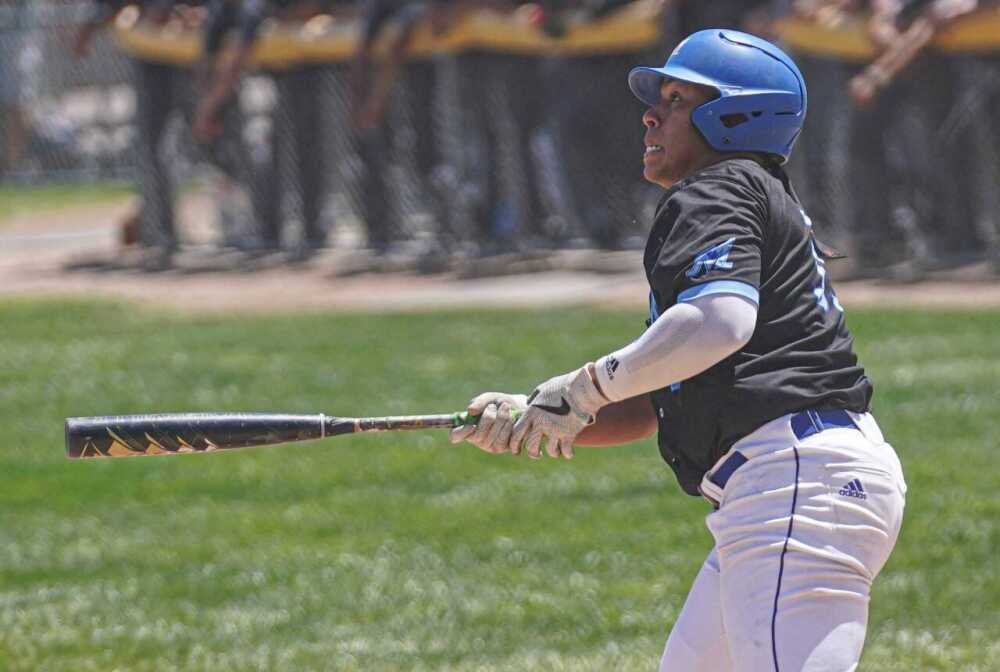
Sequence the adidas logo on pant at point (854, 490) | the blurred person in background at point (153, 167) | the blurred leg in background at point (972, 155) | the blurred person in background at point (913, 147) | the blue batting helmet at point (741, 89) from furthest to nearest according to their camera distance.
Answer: the blurred person in background at point (153, 167) < the blurred leg in background at point (972, 155) < the blurred person in background at point (913, 147) < the blue batting helmet at point (741, 89) < the adidas logo on pant at point (854, 490)

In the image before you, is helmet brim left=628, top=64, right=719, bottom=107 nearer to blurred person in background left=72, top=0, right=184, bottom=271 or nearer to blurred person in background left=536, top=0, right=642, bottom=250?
blurred person in background left=536, top=0, right=642, bottom=250

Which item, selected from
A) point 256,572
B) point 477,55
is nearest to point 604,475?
point 256,572

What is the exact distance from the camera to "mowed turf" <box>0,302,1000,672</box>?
6027mm

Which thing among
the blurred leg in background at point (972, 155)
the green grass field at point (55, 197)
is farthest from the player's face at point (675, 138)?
the green grass field at point (55, 197)

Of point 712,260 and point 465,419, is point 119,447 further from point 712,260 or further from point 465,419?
point 712,260

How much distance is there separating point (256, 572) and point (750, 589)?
11.7 feet

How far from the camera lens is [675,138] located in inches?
157

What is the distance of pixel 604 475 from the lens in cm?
848

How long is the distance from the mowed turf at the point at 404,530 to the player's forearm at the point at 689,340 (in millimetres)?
2153

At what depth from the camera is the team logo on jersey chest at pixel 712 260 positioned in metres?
3.65

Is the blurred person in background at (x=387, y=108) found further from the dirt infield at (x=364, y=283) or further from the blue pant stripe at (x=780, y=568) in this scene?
the blue pant stripe at (x=780, y=568)

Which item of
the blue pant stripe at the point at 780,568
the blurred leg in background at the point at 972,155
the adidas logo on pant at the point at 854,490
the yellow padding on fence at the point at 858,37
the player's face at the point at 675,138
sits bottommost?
the blurred leg in background at the point at 972,155

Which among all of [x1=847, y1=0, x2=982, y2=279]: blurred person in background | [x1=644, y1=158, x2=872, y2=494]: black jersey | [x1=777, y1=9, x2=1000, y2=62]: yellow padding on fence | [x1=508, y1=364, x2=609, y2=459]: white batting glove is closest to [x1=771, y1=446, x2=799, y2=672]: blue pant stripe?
[x1=644, y1=158, x2=872, y2=494]: black jersey

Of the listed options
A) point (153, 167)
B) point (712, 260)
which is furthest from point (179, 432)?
point (153, 167)
